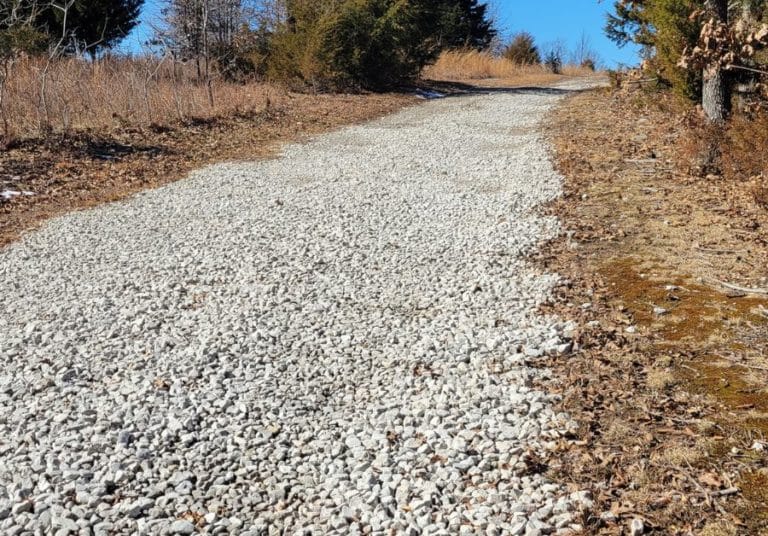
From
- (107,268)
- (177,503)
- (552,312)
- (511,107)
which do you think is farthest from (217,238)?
(511,107)

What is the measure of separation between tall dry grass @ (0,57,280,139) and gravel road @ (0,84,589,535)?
462 cm

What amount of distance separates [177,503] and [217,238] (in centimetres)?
417

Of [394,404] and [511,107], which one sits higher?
[511,107]

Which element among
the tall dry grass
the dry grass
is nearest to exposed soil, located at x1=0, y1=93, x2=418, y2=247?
the tall dry grass

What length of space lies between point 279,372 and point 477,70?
26.7 meters

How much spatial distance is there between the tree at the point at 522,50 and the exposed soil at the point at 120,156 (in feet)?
68.4

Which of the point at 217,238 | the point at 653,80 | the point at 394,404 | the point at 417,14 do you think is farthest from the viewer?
the point at 417,14

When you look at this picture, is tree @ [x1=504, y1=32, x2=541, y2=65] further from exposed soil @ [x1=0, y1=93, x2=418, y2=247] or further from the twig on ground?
the twig on ground

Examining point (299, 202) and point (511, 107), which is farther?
point (511, 107)

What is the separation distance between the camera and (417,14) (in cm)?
2180

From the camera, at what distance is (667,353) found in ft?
13.3

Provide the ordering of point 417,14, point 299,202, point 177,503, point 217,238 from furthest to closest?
point 417,14 → point 299,202 → point 217,238 → point 177,503

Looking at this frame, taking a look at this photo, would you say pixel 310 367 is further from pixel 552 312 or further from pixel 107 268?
pixel 107 268

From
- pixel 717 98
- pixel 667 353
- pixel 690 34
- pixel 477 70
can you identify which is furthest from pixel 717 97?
pixel 477 70
